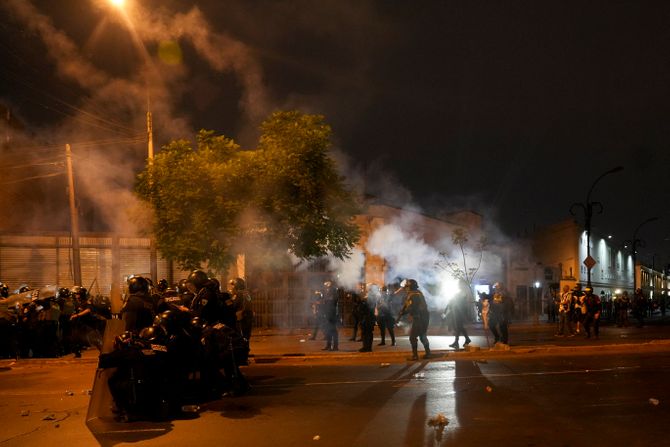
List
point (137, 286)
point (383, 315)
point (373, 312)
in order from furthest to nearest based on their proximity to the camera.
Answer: point (383, 315) → point (373, 312) → point (137, 286)

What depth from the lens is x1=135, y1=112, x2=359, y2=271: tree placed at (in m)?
18.6

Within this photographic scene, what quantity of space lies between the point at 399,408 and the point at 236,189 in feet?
38.9

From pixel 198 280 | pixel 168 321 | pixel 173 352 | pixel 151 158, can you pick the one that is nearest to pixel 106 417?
pixel 173 352

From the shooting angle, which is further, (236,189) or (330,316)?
(236,189)

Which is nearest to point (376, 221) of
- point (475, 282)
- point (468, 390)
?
point (475, 282)

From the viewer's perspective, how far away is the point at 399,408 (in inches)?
315

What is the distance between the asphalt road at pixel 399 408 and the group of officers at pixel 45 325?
2394 mm

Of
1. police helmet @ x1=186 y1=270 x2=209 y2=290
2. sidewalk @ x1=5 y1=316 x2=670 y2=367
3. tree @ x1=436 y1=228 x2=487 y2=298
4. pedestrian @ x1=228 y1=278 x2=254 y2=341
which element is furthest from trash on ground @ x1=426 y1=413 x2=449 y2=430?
tree @ x1=436 y1=228 x2=487 y2=298

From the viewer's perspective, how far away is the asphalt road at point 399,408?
21.7 ft

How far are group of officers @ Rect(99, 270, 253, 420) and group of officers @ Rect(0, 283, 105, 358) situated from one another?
5.63 m

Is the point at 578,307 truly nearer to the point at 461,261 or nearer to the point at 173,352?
the point at 461,261

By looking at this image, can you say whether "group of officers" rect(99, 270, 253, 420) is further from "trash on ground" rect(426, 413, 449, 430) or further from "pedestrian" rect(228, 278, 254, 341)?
"trash on ground" rect(426, 413, 449, 430)

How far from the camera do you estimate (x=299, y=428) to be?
708cm

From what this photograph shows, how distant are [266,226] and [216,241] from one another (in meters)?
1.57
